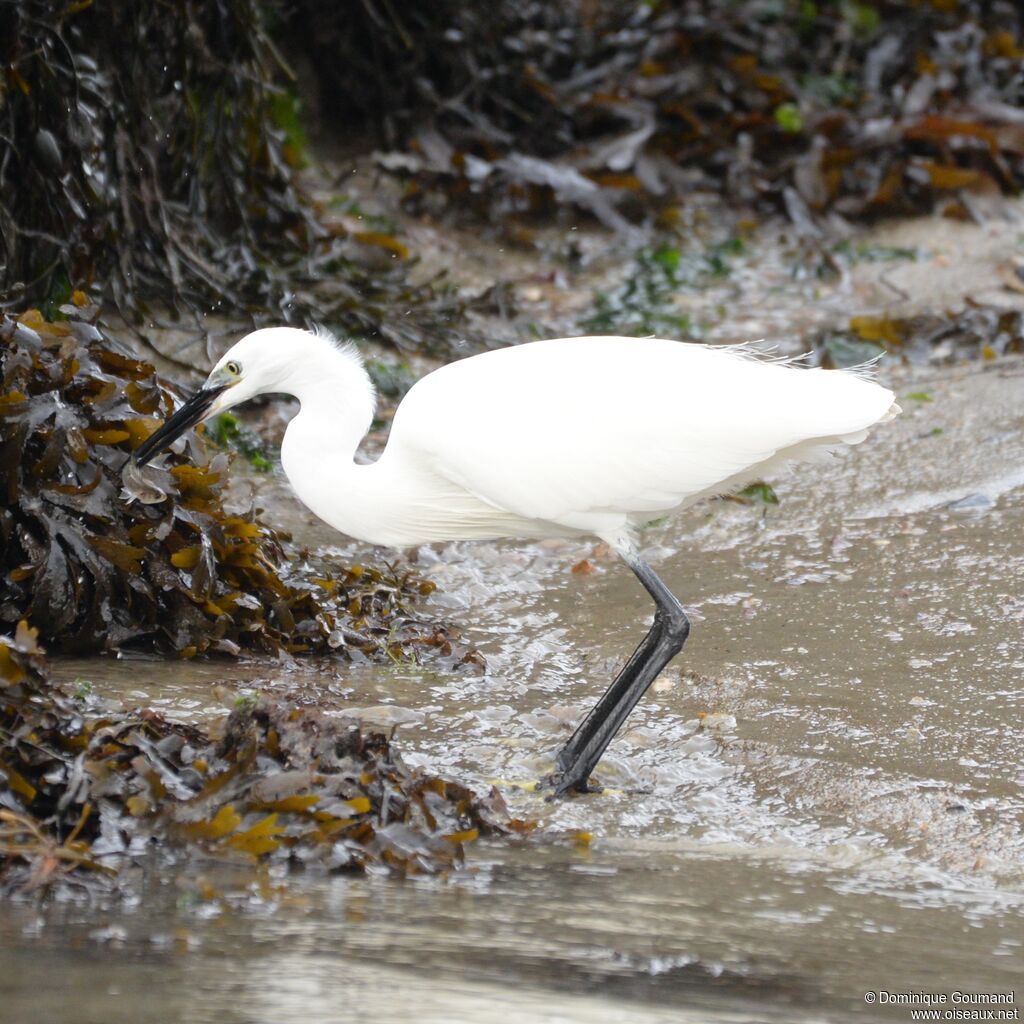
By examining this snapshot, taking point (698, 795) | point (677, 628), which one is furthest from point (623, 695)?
point (698, 795)

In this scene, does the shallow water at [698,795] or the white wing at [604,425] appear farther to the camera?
the white wing at [604,425]

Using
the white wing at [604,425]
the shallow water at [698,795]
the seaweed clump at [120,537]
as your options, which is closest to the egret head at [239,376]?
the seaweed clump at [120,537]

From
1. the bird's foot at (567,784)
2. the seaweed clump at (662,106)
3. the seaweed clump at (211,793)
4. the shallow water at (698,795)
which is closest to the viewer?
the shallow water at (698,795)

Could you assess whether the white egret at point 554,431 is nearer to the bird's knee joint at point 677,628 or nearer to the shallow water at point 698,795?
the bird's knee joint at point 677,628

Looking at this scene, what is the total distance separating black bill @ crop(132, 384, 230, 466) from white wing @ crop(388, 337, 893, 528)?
0.60 m

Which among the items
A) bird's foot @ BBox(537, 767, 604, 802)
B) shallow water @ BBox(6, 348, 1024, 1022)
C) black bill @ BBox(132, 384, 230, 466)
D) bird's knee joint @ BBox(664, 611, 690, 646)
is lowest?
bird's foot @ BBox(537, 767, 604, 802)

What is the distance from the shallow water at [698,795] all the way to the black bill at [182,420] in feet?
2.43

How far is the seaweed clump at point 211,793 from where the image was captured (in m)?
3.62

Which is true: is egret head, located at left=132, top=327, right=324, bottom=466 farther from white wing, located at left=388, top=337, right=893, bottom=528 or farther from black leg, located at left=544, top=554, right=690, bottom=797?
black leg, located at left=544, top=554, right=690, bottom=797

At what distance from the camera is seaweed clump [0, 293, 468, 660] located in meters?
4.79

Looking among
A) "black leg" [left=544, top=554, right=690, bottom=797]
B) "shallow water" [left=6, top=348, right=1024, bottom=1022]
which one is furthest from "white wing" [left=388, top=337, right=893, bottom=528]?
"shallow water" [left=6, top=348, right=1024, bottom=1022]

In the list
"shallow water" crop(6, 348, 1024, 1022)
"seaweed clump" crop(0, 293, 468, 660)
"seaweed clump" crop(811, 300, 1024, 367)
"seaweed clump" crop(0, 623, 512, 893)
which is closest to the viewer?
"shallow water" crop(6, 348, 1024, 1022)

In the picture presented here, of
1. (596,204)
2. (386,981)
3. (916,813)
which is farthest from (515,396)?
(596,204)

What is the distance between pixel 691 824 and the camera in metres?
4.11
